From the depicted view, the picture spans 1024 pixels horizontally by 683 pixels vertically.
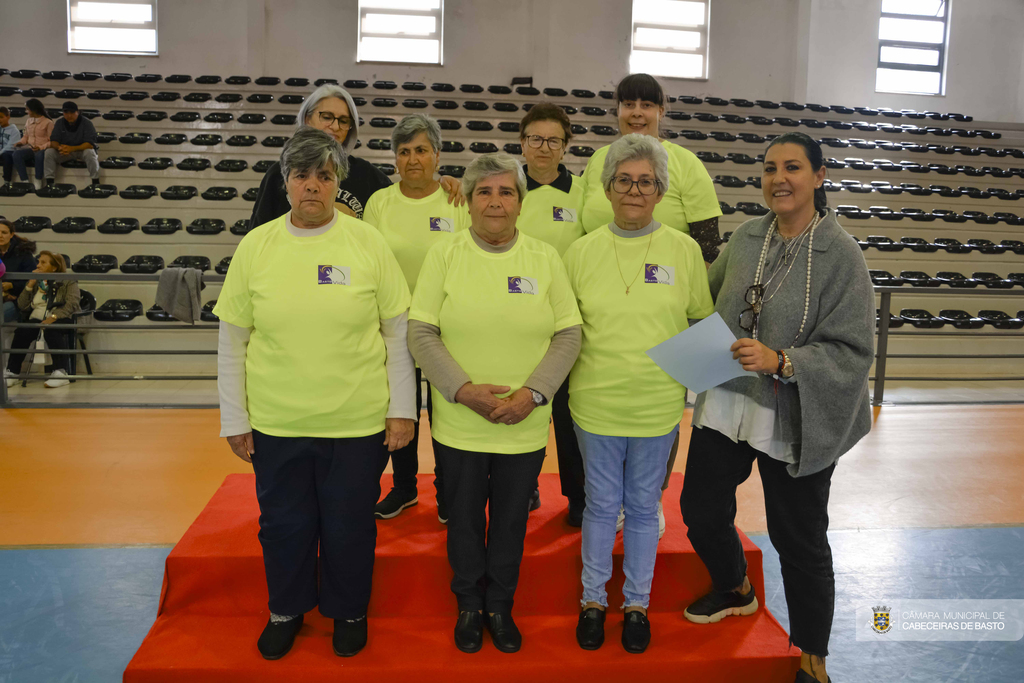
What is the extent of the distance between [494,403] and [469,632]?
2.20 ft

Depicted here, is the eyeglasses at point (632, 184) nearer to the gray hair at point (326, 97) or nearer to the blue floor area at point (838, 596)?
the gray hair at point (326, 97)

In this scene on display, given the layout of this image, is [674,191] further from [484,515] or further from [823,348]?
[484,515]

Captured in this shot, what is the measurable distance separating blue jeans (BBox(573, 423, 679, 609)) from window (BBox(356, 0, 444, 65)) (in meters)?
10.6

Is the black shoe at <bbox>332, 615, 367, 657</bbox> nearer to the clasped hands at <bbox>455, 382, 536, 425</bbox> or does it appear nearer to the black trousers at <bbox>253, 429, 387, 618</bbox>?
the black trousers at <bbox>253, 429, 387, 618</bbox>

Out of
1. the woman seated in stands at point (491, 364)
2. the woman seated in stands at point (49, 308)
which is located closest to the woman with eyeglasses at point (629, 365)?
the woman seated in stands at point (491, 364)

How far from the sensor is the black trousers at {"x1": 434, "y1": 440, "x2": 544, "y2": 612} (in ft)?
5.83

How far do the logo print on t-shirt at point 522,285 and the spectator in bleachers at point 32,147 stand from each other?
26.6 feet

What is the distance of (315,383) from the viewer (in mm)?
1677

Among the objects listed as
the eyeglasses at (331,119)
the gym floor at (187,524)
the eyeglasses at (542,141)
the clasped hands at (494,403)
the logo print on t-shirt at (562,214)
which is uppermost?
the eyeglasses at (331,119)

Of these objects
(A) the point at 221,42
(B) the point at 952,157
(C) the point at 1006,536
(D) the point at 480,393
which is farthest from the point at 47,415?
(B) the point at 952,157

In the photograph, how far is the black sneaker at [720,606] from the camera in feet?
6.59

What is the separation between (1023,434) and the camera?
4.26 m

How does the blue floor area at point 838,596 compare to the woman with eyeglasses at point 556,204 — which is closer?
the blue floor area at point 838,596

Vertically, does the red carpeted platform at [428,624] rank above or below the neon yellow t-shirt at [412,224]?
below
